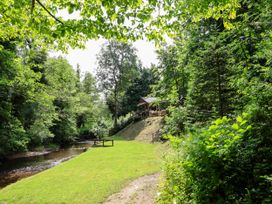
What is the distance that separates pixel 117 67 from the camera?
4238 centimetres

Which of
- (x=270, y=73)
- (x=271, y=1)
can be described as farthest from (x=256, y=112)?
(x=271, y=1)

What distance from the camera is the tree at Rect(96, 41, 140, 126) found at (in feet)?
137

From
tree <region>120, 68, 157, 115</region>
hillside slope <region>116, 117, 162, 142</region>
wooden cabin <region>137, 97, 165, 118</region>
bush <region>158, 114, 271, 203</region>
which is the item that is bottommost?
bush <region>158, 114, 271, 203</region>

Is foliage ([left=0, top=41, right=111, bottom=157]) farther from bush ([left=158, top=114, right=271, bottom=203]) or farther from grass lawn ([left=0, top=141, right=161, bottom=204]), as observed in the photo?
bush ([left=158, top=114, right=271, bottom=203])

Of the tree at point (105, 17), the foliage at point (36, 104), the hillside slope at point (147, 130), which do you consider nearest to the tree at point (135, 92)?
the foliage at point (36, 104)

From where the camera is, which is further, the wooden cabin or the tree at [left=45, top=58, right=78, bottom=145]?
the wooden cabin

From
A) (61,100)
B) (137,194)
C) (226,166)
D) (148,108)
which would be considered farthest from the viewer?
(148,108)

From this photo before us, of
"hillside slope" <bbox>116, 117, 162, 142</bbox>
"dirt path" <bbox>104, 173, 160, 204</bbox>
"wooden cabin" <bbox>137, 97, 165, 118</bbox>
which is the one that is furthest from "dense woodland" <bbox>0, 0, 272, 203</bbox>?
"wooden cabin" <bbox>137, 97, 165, 118</bbox>

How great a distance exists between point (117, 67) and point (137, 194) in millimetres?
36539

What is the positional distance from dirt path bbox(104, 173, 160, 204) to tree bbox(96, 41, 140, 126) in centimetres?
3315

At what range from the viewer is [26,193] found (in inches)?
326

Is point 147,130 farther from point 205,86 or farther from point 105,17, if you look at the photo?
point 105,17

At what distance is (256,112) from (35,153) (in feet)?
67.5

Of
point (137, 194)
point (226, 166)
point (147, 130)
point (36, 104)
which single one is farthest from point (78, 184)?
point (147, 130)
